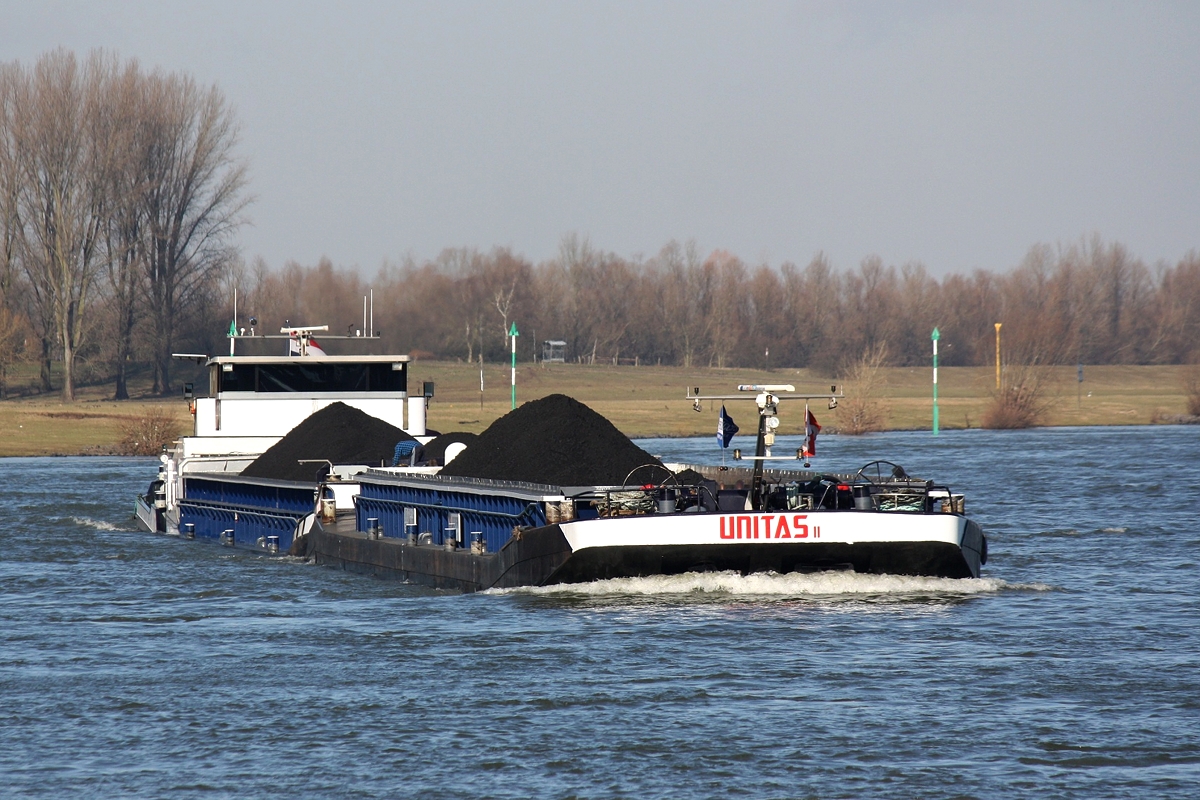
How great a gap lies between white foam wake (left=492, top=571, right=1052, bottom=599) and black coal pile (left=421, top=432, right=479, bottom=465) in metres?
7.54

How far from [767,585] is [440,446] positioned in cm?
969

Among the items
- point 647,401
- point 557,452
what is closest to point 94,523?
point 557,452

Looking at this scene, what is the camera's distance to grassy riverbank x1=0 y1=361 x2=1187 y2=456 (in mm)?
73062

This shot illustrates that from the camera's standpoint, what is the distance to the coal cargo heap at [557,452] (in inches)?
917

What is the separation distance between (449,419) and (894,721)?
60.2 m

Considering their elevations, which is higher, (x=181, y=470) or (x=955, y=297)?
(x=955, y=297)

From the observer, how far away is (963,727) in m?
14.2

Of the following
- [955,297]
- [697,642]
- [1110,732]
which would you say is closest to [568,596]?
[697,642]

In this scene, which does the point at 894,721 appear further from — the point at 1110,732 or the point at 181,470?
the point at 181,470

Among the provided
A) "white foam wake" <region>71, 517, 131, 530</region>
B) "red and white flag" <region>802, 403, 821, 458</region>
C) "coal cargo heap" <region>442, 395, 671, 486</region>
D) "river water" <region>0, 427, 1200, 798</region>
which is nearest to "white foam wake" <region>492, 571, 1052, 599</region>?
"river water" <region>0, 427, 1200, 798</region>

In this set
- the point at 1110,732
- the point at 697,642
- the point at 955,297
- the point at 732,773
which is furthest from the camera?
the point at 955,297

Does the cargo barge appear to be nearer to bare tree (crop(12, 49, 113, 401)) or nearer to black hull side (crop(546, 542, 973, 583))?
black hull side (crop(546, 542, 973, 583))

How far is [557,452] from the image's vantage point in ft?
77.3

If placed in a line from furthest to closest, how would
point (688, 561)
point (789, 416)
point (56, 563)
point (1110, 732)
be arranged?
point (789, 416)
point (56, 563)
point (688, 561)
point (1110, 732)
